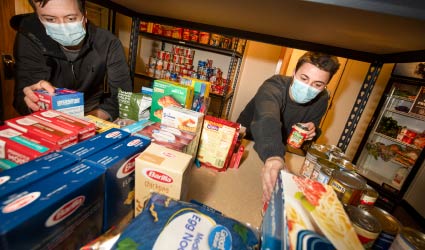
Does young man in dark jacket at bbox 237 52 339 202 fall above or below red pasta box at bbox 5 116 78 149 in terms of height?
above

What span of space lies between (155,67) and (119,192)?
2.78m

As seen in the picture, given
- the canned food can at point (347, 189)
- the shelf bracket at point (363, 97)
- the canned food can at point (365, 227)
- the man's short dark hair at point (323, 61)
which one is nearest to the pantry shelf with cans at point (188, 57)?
the man's short dark hair at point (323, 61)

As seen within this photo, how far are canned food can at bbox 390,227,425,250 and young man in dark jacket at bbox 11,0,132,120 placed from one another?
3.49 feet

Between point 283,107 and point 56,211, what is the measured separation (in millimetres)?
1187

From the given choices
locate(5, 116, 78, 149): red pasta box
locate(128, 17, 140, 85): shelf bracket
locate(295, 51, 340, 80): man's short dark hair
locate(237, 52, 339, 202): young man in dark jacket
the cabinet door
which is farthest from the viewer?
the cabinet door

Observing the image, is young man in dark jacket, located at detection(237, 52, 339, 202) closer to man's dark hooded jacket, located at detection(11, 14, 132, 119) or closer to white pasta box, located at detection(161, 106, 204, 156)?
white pasta box, located at detection(161, 106, 204, 156)

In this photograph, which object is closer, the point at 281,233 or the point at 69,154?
the point at 281,233

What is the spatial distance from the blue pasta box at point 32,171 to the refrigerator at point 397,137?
342 centimetres

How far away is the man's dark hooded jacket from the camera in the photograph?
93 cm

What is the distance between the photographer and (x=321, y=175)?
0.63m

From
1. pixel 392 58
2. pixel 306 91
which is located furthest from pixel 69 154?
pixel 392 58

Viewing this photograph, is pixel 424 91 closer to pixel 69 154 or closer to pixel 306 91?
pixel 306 91

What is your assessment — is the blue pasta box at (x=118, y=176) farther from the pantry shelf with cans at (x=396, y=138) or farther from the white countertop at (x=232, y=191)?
the pantry shelf with cans at (x=396, y=138)

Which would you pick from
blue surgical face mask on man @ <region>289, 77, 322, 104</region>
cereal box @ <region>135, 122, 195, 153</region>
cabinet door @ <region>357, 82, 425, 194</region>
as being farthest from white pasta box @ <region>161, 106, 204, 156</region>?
cabinet door @ <region>357, 82, 425, 194</region>
